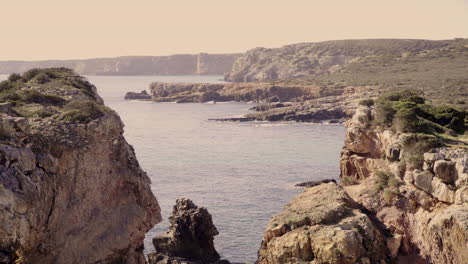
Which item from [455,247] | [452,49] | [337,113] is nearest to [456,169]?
[455,247]

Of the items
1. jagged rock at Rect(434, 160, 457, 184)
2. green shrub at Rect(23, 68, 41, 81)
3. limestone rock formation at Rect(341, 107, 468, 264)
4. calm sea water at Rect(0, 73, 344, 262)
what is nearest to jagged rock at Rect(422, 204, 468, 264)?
limestone rock formation at Rect(341, 107, 468, 264)

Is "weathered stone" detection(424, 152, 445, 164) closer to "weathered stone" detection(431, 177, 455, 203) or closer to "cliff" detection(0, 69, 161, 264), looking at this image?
"weathered stone" detection(431, 177, 455, 203)

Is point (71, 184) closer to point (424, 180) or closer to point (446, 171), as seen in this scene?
point (424, 180)

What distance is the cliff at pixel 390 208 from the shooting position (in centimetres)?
2738

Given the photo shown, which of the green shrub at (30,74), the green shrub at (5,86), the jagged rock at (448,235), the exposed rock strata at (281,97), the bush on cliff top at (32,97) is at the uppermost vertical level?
the green shrub at (30,74)

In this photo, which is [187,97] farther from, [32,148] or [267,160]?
[32,148]

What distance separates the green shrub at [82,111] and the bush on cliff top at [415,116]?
14.8 meters

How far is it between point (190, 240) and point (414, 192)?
13996mm

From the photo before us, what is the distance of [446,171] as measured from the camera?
28469 mm

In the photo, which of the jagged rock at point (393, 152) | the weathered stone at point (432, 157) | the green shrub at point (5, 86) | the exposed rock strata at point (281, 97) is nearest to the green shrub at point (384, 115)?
the jagged rock at point (393, 152)

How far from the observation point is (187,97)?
172 meters

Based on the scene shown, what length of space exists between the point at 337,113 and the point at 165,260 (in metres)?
86.0

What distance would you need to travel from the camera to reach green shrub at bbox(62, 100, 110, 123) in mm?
30156

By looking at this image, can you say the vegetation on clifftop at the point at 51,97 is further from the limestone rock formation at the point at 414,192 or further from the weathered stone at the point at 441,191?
the weathered stone at the point at 441,191
